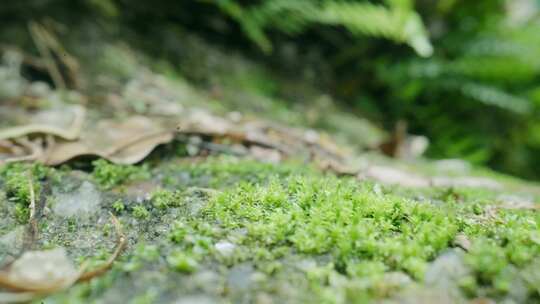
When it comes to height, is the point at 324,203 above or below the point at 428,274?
above

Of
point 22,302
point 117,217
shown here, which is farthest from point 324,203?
point 22,302

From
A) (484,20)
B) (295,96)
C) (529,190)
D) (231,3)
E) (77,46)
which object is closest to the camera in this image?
(529,190)

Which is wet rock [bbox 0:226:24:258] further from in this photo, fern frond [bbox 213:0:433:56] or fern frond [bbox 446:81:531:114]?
fern frond [bbox 446:81:531:114]

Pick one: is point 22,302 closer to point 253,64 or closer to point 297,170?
point 297,170

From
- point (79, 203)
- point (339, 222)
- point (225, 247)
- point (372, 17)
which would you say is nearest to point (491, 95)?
point (372, 17)

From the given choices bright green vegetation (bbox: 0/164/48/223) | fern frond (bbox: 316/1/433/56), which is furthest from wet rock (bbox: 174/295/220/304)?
fern frond (bbox: 316/1/433/56)

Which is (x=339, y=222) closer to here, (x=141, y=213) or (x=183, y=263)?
(x=183, y=263)
